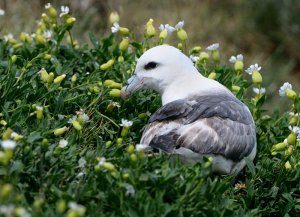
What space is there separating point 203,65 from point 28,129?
1702 mm

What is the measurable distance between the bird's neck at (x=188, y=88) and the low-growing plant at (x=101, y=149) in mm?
243

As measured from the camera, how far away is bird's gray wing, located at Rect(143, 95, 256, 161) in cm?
434

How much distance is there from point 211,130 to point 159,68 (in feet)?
2.60

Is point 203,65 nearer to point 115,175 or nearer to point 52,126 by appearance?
point 52,126

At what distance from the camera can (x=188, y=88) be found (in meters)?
5.00

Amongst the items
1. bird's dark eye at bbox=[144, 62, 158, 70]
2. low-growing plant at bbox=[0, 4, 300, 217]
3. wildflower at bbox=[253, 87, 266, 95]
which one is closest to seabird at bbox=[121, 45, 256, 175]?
bird's dark eye at bbox=[144, 62, 158, 70]

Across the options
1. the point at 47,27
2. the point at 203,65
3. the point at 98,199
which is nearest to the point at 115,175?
the point at 98,199

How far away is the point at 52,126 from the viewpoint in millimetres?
4648

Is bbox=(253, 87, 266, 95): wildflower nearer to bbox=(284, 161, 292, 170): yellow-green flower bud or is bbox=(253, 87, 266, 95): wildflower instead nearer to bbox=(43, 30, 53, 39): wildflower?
bbox=(284, 161, 292, 170): yellow-green flower bud

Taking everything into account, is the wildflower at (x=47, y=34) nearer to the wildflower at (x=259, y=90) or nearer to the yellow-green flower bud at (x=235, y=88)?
the yellow-green flower bud at (x=235, y=88)

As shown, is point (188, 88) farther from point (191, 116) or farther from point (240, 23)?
point (240, 23)

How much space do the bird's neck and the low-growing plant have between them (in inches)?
9.6

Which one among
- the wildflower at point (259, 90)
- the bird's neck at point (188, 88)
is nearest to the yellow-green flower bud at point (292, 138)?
the bird's neck at point (188, 88)

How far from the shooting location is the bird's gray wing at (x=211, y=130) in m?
4.34
